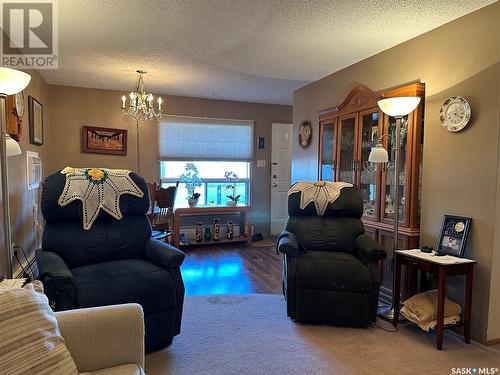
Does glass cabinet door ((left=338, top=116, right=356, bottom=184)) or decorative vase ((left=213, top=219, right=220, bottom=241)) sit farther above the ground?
glass cabinet door ((left=338, top=116, right=356, bottom=184))

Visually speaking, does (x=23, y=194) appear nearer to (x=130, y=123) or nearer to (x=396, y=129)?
(x=130, y=123)

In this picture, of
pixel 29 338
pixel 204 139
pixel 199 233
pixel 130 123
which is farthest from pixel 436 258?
pixel 130 123

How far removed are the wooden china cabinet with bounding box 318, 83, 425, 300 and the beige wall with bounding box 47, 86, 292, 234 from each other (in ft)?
6.57

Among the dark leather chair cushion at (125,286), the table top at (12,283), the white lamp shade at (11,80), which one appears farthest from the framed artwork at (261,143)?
the table top at (12,283)

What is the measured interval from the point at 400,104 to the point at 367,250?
1.12 metres

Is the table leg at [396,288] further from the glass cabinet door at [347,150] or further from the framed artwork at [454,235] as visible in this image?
the glass cabinet door at [347,150]

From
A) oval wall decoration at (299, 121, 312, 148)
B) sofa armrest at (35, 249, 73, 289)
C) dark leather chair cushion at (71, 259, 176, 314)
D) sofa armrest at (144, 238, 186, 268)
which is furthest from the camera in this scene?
oval wall decoration at (299, 121, 312, 148)

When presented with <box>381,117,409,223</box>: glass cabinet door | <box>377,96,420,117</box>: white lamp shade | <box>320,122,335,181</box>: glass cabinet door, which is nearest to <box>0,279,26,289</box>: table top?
<box>377,96,420,117</box>: white lamp shade

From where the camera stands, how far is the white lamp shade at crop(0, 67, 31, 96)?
1974 millimetres

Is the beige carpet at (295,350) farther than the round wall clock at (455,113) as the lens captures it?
No

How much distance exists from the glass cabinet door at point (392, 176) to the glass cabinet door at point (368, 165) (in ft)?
0.44

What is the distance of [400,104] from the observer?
2643 millimetres

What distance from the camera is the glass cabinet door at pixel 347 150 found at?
3717 millimetres

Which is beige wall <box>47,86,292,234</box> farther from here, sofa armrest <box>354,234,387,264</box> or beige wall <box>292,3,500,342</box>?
sofa armrest <box>354,234,387,264</box>
